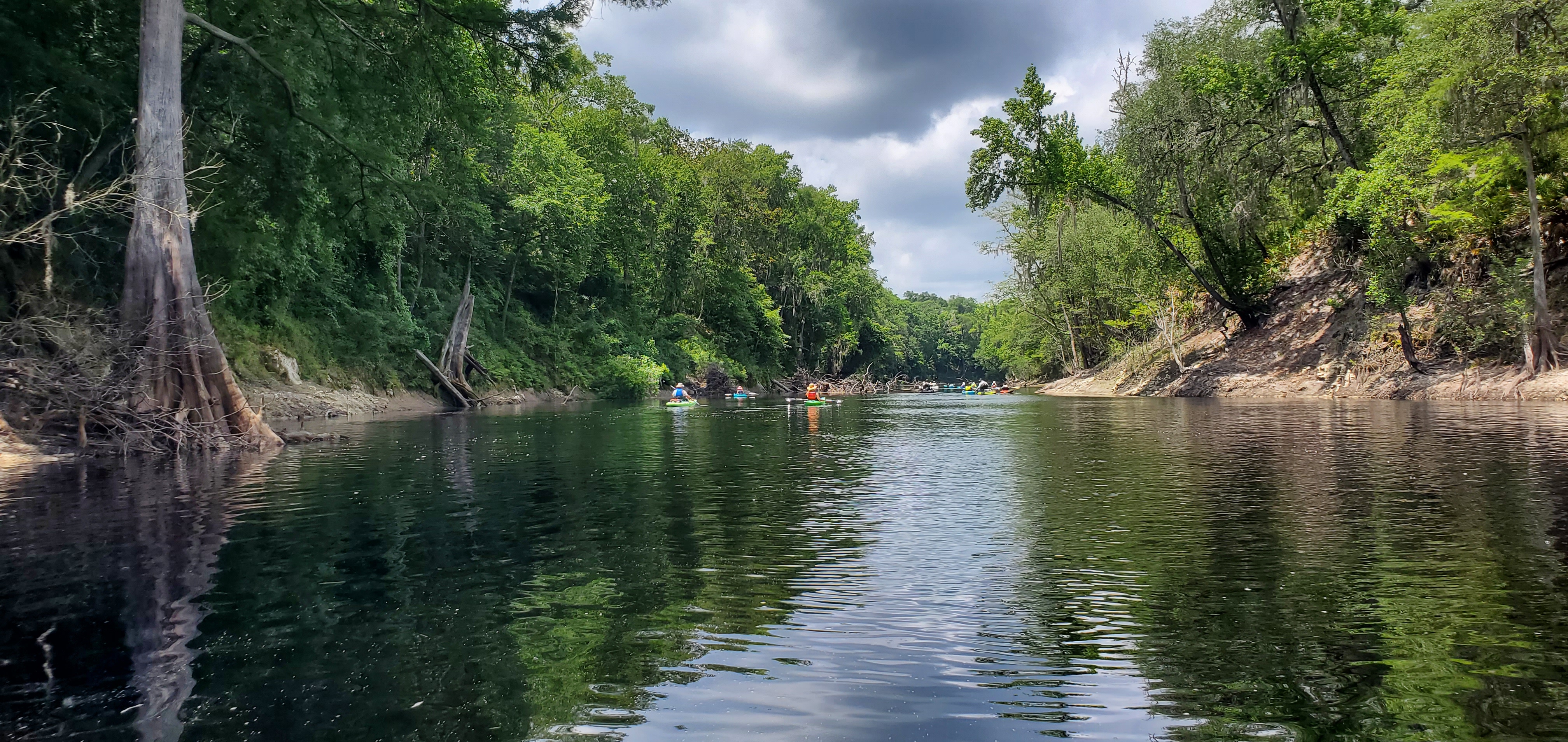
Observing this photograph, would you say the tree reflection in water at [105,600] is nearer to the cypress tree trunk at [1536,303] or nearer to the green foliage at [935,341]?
the cypress tree trunk at [1536,303]

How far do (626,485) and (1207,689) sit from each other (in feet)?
28.8

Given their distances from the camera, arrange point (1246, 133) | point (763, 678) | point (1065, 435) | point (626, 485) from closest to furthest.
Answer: point (763, 678) → point (626, 485) → point (1065, 435) → point (1246, 133)

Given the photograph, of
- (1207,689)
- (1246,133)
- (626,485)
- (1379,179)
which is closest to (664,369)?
(1246,133)

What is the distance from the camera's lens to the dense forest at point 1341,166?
2473cm

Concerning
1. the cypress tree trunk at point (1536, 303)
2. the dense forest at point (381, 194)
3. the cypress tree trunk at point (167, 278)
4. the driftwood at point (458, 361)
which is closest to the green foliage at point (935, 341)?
the dense forest at point (381, 194)

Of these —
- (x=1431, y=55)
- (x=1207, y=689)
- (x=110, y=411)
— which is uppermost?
(x=1431, y=55)

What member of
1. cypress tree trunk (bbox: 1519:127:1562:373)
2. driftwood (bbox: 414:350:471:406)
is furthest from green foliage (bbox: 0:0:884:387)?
cypress tree trunk (bbox: 1519:127:1562:373)

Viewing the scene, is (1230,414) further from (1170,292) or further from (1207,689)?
(1170,292)

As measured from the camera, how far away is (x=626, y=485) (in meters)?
11.8

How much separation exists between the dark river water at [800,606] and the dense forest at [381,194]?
8430 millimetres

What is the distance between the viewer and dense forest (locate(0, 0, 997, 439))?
17281 mm

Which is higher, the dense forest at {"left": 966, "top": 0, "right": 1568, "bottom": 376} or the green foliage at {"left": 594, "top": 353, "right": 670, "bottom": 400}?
the dense forest at {"left": 966, "top": 0, "right": 1568, "bottom": 376}

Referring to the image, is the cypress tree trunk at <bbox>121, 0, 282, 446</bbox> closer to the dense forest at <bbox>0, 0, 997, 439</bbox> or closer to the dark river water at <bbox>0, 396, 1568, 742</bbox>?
the dense forest at <bbox>0, 0, 997, 439</bbox>

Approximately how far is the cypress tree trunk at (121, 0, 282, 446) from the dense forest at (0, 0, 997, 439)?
161 mm
